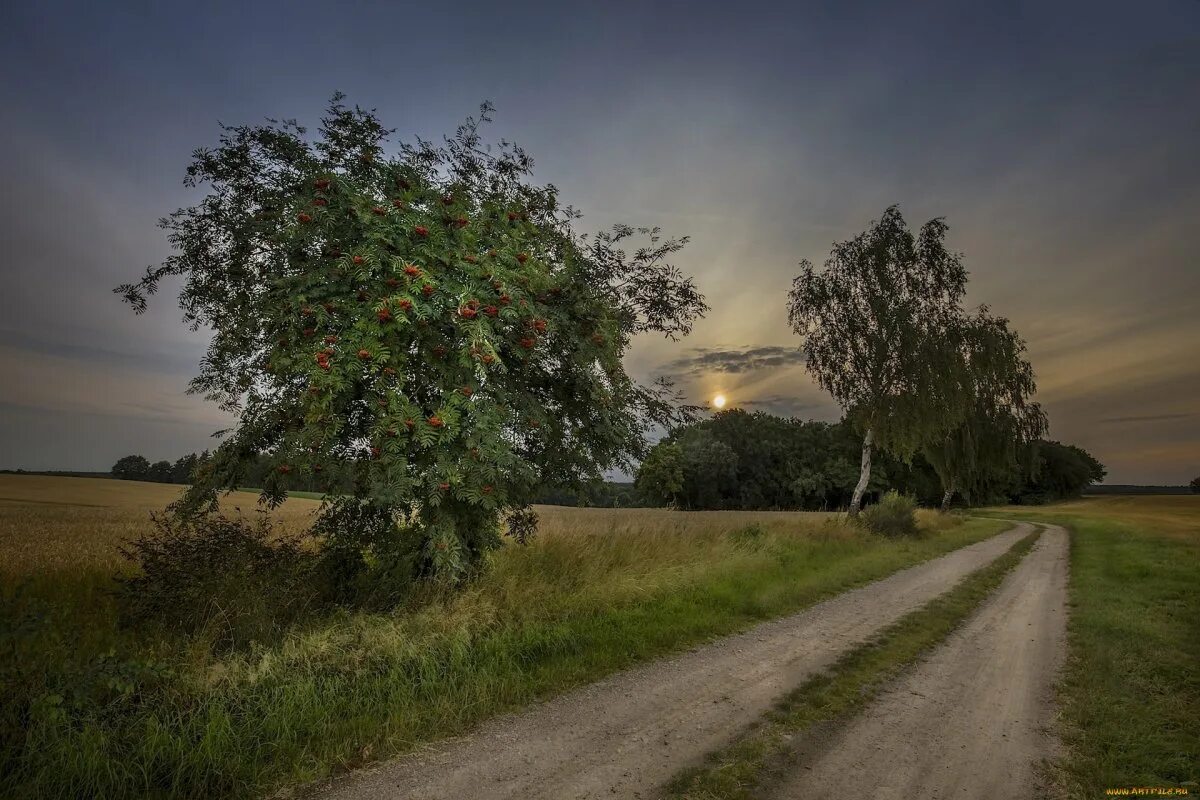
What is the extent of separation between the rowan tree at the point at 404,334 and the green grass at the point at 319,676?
1098 mm

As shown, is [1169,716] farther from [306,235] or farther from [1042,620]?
[306,235]

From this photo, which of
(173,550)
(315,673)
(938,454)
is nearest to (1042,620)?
(315,673)

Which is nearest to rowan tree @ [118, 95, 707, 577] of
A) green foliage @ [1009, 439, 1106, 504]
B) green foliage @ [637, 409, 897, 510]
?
green foliage @ [637, 409, 897, 510]

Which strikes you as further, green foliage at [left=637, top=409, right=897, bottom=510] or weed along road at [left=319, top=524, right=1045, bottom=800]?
green foliage at [left=637, top=409, right=897, bottom=510]

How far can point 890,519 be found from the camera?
2186 cm

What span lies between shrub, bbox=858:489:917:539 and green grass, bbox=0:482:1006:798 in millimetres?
14246

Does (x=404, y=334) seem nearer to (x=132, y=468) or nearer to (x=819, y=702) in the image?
(x=819, y=702)

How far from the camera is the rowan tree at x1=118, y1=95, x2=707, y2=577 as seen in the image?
18.3 ft

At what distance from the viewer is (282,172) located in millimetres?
7117

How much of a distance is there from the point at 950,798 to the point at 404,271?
655 centimetres

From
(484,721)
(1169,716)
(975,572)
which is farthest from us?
(975,572)

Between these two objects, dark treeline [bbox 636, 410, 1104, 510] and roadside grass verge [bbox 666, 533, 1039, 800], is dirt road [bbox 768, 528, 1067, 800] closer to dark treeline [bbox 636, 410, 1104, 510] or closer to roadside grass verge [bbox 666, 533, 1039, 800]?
roadside grass verge [bbox 666, 533, 1039, 800]

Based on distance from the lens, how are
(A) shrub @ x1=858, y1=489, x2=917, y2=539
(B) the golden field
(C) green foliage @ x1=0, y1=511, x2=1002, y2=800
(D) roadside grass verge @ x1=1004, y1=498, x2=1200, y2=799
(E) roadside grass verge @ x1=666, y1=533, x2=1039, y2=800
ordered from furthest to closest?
1. (A) shrub @ x1=858, y1=489, x2=917, y2=539
2. (B) the golden field
3. (D) roadside grass verge @ x1=1004, y1=498, x2=1200, y2=799
4. (E) roadside grass verge @ x1=666, y1=533, x2=1039, y2=800
5. (C) green foliage @ x1=0, y1=511, x2=1002, y2=800

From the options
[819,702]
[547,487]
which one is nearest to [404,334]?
[547,487]
